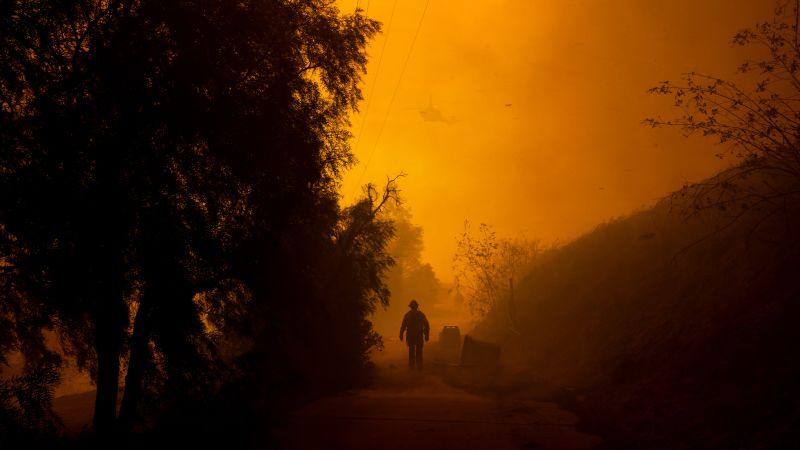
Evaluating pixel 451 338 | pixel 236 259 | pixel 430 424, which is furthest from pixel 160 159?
pixel 451 338

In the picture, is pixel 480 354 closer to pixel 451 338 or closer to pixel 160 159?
pixel 451 338

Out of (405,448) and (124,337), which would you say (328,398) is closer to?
(405,448)

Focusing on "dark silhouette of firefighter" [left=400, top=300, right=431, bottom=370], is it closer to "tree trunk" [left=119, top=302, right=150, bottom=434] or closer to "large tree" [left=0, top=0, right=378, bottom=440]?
"large tree" [left=0, top=0, right=378, bottom=440]

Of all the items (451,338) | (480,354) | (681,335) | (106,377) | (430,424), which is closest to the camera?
(106,377)

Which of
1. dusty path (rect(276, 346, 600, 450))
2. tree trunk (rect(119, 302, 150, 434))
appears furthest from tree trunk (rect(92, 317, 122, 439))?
dusty path (rect(276, 346, 600, 450))

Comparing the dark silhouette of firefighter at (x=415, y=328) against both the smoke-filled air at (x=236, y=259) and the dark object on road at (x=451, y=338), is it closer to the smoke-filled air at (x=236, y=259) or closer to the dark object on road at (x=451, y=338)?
the smoke-filled air at (x=236, y=259)

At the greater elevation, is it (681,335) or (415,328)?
(415,328)

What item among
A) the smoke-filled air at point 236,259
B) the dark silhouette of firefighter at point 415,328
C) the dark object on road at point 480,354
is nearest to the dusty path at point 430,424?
the smoke-filled air at point 236,259

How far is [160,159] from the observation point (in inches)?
272

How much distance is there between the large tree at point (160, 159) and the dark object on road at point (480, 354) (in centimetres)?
1336

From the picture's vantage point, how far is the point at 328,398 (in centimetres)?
1478

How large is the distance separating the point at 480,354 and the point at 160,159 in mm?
16895

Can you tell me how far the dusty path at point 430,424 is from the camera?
350 inches

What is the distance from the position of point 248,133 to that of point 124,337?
13.4 feet
